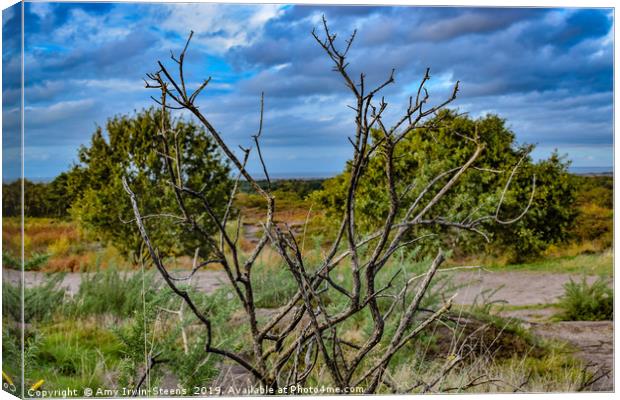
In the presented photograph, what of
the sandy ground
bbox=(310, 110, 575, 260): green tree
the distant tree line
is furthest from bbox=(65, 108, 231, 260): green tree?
bbox=(310, 110, 575, 260): green tree

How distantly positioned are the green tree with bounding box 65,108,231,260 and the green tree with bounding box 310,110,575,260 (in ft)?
3.13

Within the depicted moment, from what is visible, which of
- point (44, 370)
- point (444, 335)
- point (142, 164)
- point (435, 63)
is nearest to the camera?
point (44, 370)

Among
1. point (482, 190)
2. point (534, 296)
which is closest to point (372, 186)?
point (482, 190)

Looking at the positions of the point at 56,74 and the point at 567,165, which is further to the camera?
the point at 567,165

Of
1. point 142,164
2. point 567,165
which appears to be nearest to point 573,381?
point 567,165

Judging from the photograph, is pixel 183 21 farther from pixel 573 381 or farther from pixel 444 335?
pixel 573 381

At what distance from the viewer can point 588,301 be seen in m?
4.79

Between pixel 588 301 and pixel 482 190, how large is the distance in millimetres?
1050

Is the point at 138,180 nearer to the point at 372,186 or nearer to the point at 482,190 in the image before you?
the point at 372,186

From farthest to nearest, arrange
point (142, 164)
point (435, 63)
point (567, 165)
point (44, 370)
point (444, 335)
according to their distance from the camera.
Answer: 1. point (142, 164)
2. point (567, 165)
3. point (444, 335)
4. point (435, 63)
5. point (44, 370)

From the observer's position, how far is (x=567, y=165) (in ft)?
15.8

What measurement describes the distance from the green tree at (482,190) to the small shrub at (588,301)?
1.29ft

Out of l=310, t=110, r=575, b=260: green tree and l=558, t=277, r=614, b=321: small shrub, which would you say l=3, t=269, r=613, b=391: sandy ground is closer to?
l=558, t=277, r=614, b=321: small shrub

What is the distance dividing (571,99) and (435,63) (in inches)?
30.6
